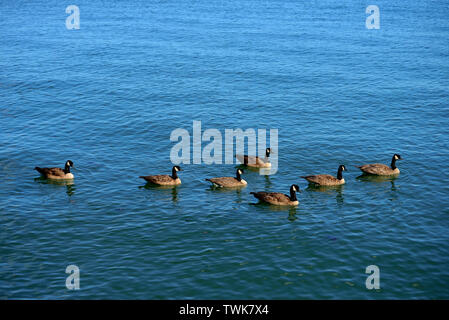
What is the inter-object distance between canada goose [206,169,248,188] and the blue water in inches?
41.2

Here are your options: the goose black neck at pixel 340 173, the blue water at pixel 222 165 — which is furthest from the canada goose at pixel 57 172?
the goose black neck at pixel 340 173

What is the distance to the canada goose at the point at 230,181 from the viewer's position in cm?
3997

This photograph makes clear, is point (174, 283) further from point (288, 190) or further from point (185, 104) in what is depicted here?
point (185, 104)

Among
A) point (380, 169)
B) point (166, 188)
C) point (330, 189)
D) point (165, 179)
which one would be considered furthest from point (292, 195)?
point (165, 179)

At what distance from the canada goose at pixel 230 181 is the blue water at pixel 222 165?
3.44ft

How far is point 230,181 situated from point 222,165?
5103mm

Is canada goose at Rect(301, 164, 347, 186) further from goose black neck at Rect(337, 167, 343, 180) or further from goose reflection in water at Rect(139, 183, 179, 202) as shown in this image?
goose reflection in water at Rect(139, 183, 179, 202)

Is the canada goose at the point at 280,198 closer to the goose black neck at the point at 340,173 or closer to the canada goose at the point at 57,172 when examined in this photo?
the goose black neck at the point at 340,173

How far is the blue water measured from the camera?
29.1 m

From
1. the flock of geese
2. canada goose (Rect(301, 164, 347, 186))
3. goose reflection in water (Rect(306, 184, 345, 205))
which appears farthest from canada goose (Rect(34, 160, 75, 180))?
goose reflection in water (Rect(306, 184, 345, 205))

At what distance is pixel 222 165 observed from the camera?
148ft

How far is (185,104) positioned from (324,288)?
132 feet

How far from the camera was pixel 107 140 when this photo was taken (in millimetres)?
51406

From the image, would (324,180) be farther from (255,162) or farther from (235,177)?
(235,177)
